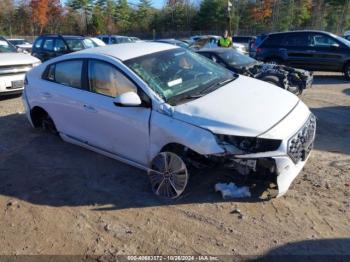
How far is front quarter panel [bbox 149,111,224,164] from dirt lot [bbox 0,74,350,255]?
0.67m

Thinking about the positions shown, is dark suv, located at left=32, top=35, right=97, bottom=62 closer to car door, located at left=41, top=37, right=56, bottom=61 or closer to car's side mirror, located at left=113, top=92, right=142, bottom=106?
car door, located at left=41, top=37, right=56, bottom=61

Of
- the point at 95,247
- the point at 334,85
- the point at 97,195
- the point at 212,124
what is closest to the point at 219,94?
the point at 212,124

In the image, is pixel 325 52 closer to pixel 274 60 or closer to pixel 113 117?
pixel 274 60

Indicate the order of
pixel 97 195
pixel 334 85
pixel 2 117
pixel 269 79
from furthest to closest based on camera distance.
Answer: pixel 334 85
pixel 269 79
pixel 2 117
pixel 97 195

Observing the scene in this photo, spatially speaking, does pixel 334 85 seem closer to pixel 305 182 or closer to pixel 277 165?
pixel 305 182

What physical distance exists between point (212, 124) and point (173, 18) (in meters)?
60.3

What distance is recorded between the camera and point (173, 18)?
6172cm

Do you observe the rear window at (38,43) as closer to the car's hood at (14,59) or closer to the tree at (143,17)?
the car's hood at (14,59)

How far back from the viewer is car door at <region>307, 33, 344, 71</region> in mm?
13641

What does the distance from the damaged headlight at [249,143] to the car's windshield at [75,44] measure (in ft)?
41.5

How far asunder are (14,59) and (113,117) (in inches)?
264

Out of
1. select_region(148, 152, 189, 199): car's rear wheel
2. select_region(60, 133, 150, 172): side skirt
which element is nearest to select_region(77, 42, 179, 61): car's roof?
select_region(60, 133, 150, 172): side skirt

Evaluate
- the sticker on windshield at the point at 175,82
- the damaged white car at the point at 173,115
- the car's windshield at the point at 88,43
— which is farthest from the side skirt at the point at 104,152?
the car's windshield at the point at 88,43

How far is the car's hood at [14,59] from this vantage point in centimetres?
1012
